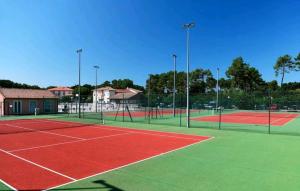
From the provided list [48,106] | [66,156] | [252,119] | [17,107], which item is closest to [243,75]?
[252,119]

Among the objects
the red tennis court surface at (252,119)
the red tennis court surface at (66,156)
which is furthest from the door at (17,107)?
the red tennis court surface at (66,156)

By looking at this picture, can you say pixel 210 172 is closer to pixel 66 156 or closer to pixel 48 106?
pixel 66 156

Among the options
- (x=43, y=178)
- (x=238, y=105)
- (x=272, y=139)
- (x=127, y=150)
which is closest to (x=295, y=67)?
(x=238, y=105)

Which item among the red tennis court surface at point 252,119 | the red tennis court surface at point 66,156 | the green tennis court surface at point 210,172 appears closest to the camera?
the green tennis court surface at point 210,172

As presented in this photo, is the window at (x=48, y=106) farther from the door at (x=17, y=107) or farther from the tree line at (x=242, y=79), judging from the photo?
the tree line at (x=242, y=79)

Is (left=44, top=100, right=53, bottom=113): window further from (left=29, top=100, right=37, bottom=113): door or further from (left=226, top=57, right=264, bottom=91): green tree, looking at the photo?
(left=226, top=57, right=264, bottom=91): green tree

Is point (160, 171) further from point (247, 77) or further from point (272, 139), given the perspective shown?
point (247, 77)

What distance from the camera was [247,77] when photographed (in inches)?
2530

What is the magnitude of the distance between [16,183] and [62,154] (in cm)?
363

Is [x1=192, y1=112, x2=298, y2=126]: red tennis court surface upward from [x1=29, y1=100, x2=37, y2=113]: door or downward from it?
downward

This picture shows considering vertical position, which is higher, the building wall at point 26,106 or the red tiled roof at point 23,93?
the red tiled roof at point 23,93

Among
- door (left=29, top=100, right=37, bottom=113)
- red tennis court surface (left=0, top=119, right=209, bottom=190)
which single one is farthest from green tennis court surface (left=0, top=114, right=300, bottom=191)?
door (left=29, top=100, right=37, bottom=113)

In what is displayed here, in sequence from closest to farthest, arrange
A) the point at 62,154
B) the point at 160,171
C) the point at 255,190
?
the point at 255,190, the point at 160,171, the point at 62,154

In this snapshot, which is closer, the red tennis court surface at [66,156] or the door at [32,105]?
the red tennis court surface at [66,156]
